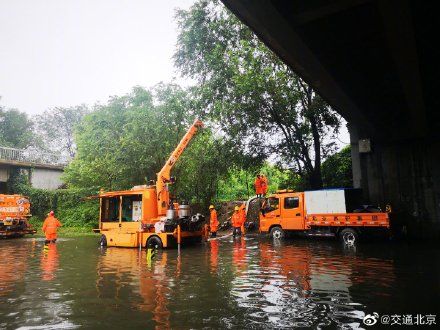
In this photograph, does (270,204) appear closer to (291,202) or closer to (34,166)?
(291,202)

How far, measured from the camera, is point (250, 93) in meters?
19.9

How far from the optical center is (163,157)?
2392 centimetres

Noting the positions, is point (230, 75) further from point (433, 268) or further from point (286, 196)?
point (433, 268)

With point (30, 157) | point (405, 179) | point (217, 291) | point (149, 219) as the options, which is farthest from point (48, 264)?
point (30, 157)

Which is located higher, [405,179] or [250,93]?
[250,93]

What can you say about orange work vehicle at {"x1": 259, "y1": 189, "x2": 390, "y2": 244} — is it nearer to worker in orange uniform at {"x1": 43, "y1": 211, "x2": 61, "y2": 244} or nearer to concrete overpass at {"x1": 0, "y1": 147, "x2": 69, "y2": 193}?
worker in orange uniform at {"x1": 43, "y1": 211, "x2": 61, "y2": 244}

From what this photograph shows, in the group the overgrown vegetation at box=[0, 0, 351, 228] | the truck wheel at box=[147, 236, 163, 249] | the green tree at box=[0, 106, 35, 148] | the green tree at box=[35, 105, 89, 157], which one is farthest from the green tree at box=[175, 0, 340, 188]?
the green tree at box=[35, 105, 89, 157]

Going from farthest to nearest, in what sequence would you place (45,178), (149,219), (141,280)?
(45,178) < (149,219) < (141,280)

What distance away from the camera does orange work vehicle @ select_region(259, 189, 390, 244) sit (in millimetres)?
14680

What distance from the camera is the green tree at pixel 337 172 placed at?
76.4 feet

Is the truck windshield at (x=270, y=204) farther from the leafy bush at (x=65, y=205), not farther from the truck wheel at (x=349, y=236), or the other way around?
the leafy bush at (x=65, y=205)

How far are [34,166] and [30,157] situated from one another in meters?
1.18

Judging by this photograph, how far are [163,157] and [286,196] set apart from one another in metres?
9.94

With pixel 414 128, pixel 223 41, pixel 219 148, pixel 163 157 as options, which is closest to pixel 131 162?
pixel 163 157
